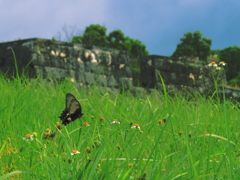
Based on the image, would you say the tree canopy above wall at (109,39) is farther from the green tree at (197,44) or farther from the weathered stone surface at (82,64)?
the weathered stone surface at (82,64)

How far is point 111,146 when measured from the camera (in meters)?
1.87

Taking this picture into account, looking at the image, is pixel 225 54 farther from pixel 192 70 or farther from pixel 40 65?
pixel 40 65

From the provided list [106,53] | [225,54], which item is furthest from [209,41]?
[106,53]

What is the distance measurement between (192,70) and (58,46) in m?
3.70

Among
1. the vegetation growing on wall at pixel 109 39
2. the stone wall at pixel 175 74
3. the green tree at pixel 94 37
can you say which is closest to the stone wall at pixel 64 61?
the stone wall at pixel 175 74

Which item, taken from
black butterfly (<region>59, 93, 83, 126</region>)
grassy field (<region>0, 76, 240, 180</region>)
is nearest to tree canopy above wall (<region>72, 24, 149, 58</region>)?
grassy field (<region>0, 76, 240, 180</region>)

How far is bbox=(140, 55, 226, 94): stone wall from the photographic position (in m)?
7.58

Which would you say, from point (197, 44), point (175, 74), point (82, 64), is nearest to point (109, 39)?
point (197, 44)

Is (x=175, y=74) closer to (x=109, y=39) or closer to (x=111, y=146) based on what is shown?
(x=111, y=146)

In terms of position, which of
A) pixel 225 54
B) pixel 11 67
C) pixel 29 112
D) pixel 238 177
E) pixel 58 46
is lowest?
pixel 238 177

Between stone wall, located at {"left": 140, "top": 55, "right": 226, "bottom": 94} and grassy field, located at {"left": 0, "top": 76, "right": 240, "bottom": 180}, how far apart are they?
4164mm

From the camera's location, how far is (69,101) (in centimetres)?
172

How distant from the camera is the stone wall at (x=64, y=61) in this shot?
5.85 meters

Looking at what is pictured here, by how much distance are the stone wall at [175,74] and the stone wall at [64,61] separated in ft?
2.18
